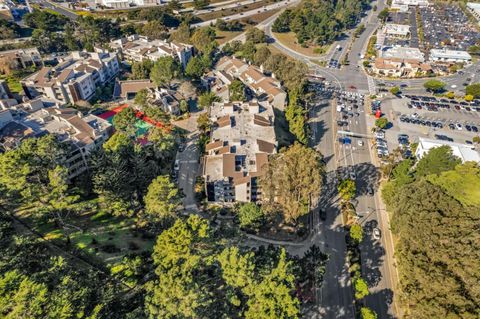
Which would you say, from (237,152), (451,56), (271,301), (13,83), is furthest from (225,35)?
(271,301)

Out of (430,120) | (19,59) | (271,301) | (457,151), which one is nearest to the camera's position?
(271,301)

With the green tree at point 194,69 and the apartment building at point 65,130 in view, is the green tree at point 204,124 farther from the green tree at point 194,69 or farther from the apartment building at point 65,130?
the green tree at point 194,69

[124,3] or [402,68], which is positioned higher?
[124,3]

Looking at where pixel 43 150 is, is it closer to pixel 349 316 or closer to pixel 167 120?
pixel 167 120

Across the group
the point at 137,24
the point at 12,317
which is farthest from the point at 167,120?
the point at 137,24

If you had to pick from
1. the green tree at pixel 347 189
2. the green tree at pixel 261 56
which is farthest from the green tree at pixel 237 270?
the green tree at pixel 261 56

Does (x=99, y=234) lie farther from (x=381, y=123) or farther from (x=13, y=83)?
(x=381, y=123)
